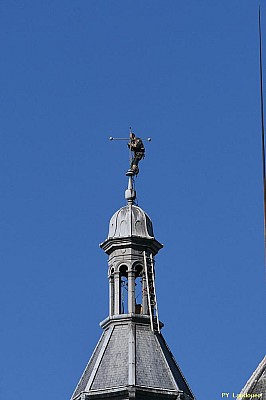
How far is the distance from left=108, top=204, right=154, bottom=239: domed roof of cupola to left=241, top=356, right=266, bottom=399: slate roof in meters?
11.2

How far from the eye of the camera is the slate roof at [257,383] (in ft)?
305

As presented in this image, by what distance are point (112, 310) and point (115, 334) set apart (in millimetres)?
1640

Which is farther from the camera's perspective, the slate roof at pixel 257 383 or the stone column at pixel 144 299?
the stone column at pixel 144 299

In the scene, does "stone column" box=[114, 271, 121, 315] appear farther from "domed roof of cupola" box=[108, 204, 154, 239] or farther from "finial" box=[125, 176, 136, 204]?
"finial" box=[125, 176, 136, 204]

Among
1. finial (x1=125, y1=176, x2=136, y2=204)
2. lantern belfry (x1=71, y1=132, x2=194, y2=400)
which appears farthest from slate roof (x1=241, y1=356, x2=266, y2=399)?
finial (x1=125, y1=176, x2=136, y2=204)

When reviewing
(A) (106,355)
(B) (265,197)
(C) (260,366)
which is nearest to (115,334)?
(A) (106,355)

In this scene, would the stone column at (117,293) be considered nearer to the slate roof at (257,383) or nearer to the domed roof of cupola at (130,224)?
the domed roof of cupola at (130,224)

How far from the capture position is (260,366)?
9394cm

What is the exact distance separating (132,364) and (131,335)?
213 cm

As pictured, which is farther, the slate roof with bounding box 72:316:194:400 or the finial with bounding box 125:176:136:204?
the finial with bounding box 125:176:136:204

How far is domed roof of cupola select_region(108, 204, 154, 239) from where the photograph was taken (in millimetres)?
102000

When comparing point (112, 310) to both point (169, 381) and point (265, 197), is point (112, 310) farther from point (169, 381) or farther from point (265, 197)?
point (265, 197)

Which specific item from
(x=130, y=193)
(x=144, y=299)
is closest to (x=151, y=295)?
(x=144, y=299)

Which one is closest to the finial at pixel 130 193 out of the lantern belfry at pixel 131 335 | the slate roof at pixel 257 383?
the lantern belfry at pixel 131 335
